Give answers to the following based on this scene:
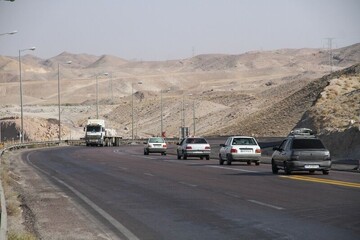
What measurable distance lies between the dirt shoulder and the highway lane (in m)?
0.36

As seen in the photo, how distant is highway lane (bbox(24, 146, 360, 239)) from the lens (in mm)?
14508

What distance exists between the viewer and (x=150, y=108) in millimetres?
190250

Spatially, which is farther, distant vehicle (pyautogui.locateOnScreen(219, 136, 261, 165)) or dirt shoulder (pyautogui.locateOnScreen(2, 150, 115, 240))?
distant vehicle (pyautogui.locateOnScreen(219, 136, 261, 165))

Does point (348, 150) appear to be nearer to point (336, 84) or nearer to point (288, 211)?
point (288, 211)

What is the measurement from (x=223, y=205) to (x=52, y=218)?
13.7 feet

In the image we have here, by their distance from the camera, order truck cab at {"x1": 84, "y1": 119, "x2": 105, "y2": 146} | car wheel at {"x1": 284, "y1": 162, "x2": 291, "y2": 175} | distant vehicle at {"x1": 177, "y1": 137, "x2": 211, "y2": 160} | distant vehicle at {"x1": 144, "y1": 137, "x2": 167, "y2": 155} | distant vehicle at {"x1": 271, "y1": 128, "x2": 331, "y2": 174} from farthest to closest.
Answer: truck cab at {"x1": 84, "y1": 119, "x2": 105, "y2": 146} < distant vehicle at {"x1": 144, "y1": 137, "x2": 167, "y2": 155} < distant vehicle at {"x1": 177, "y1": 137, "x2": 211, "y2": 160} < car wheel at {"x1": 284, "y1": 162, "x2": 291, "y2": 175} < distant vehicle at {"x1": 271, "y1": 128, "x2": 331, "y2": 174}

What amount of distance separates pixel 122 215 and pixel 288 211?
3.55 meters

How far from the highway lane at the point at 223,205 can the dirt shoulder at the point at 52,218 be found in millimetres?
361

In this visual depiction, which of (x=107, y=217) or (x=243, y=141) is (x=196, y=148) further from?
(x=107, y=217)

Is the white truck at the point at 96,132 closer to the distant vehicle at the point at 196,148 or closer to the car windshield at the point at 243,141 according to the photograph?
the distant vehicle at the point at 196,148

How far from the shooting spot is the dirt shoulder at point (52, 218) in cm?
1495

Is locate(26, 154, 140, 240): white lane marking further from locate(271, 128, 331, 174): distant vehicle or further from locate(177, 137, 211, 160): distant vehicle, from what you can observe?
locate(177, 137, 211, 160): distant vehicle

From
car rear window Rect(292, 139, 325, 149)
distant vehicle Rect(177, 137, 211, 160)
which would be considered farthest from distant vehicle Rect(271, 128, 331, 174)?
distant vehicle Rect(177, 137, 211, 160)

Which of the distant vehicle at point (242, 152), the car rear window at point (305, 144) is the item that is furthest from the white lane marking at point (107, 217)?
the distant vehicle at point (242, 152)
